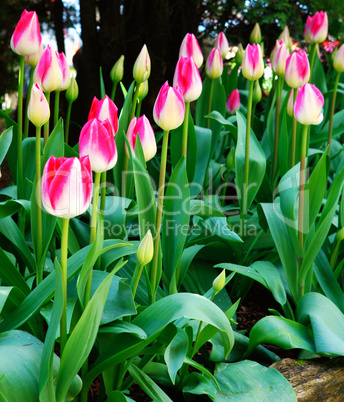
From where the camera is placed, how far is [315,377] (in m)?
1.29

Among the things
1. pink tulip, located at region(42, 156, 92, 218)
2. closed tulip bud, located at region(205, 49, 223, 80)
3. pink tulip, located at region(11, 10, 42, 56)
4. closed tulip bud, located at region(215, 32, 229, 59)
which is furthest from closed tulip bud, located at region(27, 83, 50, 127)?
closed tulip bud, located at region(215, 32, 229, 59)

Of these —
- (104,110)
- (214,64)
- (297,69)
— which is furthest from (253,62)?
(104,110)

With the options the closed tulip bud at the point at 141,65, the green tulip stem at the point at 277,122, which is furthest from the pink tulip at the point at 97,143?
the green tulip stem at the point at 277,122

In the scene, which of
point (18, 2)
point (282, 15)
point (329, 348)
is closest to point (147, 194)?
→ point (329, 348)

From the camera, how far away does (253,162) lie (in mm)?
1768

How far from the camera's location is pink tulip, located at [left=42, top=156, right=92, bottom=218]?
32.6 inches

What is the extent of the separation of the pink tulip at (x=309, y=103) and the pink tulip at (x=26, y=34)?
0.75m

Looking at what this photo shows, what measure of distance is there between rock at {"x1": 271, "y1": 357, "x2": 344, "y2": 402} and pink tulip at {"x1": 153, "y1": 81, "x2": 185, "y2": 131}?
69cm

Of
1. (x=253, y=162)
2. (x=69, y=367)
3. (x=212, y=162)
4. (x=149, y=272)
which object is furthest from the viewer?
(x=212, y=162)

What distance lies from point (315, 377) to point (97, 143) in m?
0.83

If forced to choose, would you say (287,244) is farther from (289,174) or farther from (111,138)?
(111,138)

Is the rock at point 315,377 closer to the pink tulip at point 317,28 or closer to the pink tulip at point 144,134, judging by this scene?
the pink tulip at point 144,134

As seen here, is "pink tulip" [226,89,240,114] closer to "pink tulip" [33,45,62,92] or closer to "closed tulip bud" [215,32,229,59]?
"closed tulip bud" [215,32,229,59]

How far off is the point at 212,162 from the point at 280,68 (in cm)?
51
